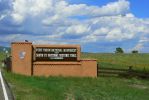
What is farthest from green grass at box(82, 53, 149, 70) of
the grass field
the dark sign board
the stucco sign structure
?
the grass field

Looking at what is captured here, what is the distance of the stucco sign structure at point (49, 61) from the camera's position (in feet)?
119

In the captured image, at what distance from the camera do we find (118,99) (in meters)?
20.4

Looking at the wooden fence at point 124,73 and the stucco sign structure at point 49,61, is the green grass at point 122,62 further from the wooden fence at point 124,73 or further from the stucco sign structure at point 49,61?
the stucco sign structure at point 49,61

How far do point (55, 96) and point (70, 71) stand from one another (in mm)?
16293

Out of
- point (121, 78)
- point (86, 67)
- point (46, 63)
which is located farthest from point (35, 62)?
point (121, 78)

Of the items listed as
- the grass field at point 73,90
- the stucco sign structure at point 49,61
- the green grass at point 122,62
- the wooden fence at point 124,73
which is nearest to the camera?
the grass field at point 73,90

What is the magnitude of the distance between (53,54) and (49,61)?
65 cm

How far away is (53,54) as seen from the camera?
36.8 metres

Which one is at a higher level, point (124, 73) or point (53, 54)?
point (53, 54)

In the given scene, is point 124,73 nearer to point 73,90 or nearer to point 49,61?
point 49,61

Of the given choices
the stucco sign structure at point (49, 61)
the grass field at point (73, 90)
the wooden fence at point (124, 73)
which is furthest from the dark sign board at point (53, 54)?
the wooden fence at point (124, 73)

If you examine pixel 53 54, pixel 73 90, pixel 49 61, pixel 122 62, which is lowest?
pixel 73 90

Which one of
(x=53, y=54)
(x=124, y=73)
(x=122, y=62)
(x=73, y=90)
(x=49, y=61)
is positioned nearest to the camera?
(x=73, y=90)

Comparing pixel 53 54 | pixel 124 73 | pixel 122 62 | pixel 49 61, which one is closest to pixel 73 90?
pixel 49 61
